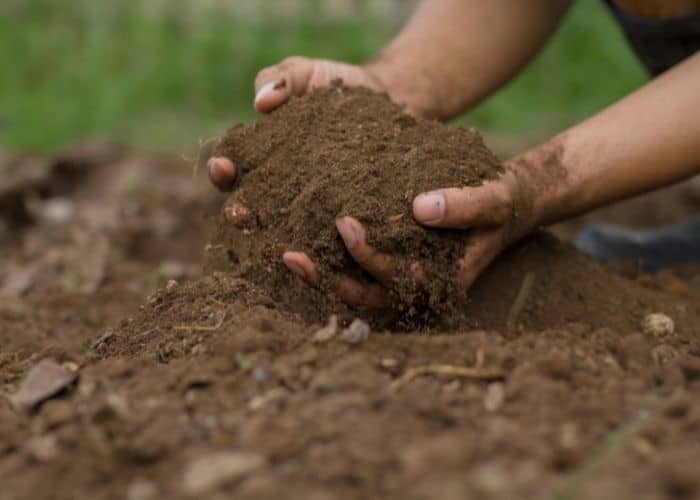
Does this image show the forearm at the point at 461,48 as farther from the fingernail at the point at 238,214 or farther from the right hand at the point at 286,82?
the fingernail at the point at 238,214

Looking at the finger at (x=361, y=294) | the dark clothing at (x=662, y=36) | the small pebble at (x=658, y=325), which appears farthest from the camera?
the dark clothing at (x=662, y=36)

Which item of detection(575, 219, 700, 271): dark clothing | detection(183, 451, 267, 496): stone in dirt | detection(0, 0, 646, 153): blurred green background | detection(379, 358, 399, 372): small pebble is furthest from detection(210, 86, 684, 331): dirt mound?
detection(0, 0, 646, 153): blurred green background

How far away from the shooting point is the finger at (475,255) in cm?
207

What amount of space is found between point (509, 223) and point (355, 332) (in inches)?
24.9

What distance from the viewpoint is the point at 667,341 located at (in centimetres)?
209

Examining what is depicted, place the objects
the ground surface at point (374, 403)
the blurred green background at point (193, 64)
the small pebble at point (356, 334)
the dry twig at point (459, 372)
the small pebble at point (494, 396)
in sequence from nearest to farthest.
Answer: the ground surface at point (374, 403) → the small pebble at point (494, 396) → the dry twig at point (459, 372) → the small pebble at point (356, 334) → the blurred green background at point (193, 64)

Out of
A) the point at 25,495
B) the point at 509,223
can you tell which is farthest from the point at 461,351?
the point at 25,495

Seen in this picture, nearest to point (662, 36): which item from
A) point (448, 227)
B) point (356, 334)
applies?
point (448, 227)

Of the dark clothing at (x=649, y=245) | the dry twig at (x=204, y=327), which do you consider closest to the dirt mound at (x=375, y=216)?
the dry twig at (x=204, y=327)

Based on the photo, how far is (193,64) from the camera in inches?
251

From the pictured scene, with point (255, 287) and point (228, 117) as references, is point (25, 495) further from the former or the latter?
point (228, 117)

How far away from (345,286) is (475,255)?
0.31 meters

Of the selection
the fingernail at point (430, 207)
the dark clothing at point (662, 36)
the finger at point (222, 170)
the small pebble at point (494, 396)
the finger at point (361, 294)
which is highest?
the finger at point (222, 170)

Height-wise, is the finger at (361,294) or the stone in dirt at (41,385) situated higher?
the stone in dirt at (41,385)
